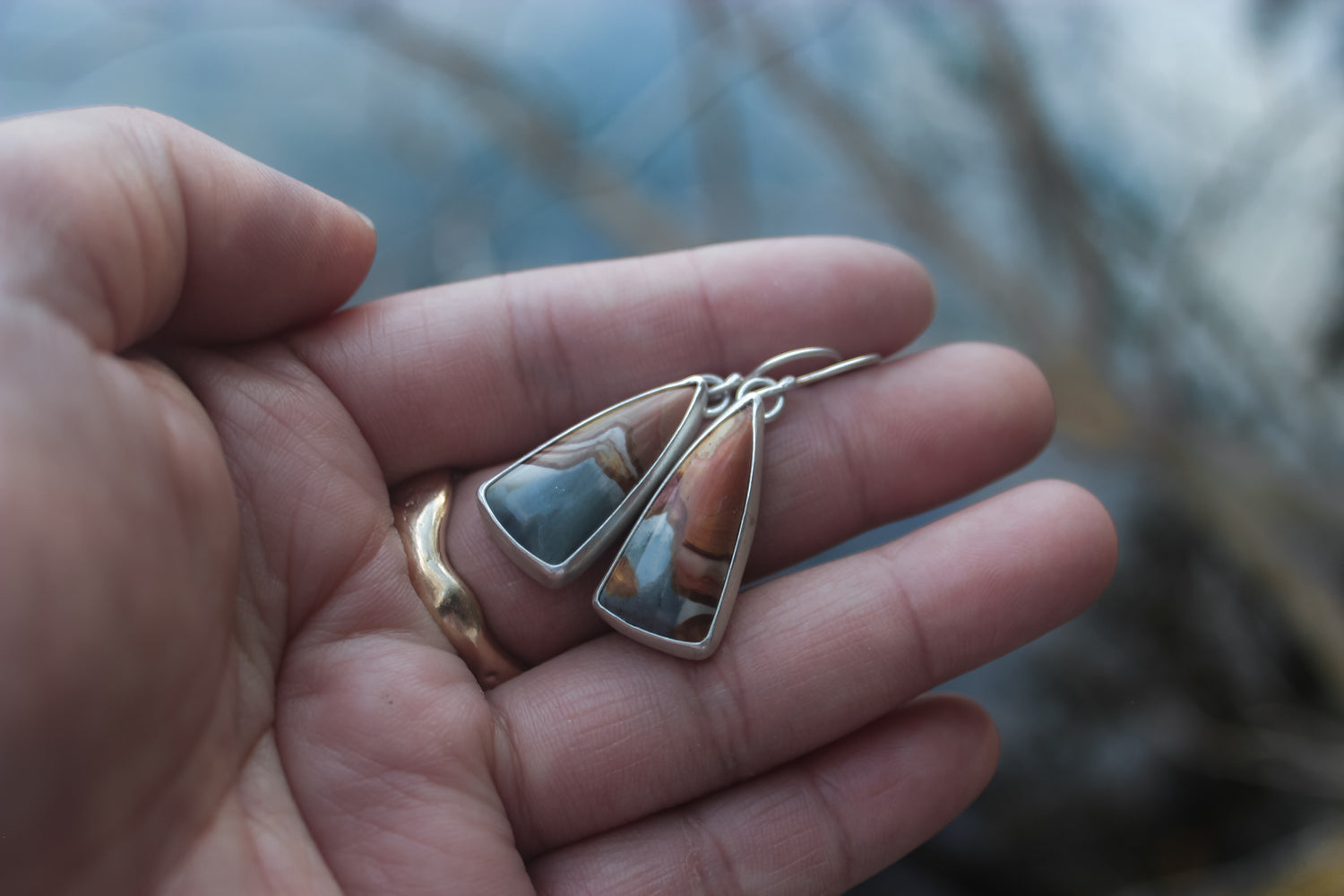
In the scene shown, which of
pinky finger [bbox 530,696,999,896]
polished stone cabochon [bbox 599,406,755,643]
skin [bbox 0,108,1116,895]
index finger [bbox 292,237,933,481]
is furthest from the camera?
index finger [bbox 292,237,933,481]

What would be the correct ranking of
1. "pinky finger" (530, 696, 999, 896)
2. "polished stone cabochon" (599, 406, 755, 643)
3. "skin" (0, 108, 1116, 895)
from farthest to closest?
"polished stone cabochon" (599, 406, 755, 643), "pinky finger" (530, 696, 999, 896), "skin" (0, 108, 1116, 895)

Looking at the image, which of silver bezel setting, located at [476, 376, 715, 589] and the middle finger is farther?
the middle finger

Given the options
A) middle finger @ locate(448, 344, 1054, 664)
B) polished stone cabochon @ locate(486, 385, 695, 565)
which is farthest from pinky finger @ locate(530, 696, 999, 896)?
polished stone cabochon @ locate(486, 385, 695, 565)

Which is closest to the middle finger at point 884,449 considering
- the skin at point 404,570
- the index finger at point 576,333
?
the skin at point 404,570

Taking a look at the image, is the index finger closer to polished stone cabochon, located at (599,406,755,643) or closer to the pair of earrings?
the pair of earrings

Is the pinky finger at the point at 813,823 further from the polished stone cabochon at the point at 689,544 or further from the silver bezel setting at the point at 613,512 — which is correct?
the silver bezel setting at the point at 613,512

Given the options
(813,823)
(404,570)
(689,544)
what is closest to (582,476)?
(689,544)
